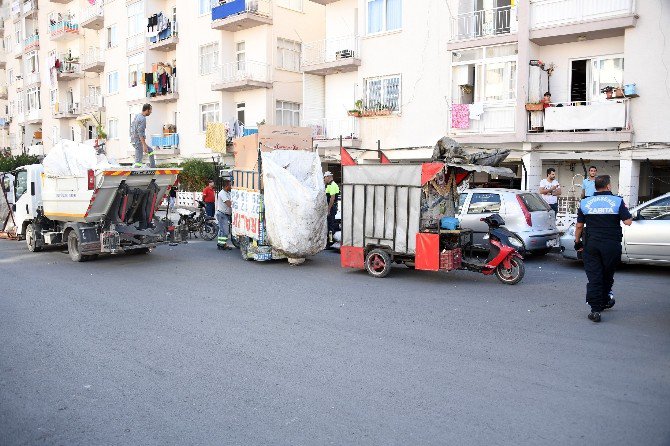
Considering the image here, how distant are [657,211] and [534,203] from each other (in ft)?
8.02

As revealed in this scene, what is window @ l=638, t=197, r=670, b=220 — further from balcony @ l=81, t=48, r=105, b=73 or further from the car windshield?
balcony @ l=81, t=48, r=105, b=73

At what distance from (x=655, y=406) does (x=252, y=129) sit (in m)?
24.6

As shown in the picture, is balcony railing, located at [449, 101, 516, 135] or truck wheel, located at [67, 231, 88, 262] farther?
balcony railing, located at [449, 101, 516, 135]

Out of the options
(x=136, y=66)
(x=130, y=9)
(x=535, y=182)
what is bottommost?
(x=535, y=182)

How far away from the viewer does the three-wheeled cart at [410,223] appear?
10.1 meters

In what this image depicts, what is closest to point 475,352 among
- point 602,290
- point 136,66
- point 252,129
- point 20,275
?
point 602,290

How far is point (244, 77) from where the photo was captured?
2786 cm

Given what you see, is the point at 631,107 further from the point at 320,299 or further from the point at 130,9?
the point at 130,9

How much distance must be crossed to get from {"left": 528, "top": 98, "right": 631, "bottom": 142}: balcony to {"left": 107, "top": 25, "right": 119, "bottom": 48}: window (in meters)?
30.8

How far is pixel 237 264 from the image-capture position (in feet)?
42.0

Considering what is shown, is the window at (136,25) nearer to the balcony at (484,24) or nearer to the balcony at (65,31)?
the balcony at (65,31)

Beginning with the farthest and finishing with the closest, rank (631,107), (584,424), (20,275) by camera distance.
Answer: (631,107) < (20,275) < (584,424)

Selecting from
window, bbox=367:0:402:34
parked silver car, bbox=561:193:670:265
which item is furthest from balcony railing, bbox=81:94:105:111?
parked silver car, bbox=561:193:670:265

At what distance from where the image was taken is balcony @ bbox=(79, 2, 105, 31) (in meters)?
39.1
